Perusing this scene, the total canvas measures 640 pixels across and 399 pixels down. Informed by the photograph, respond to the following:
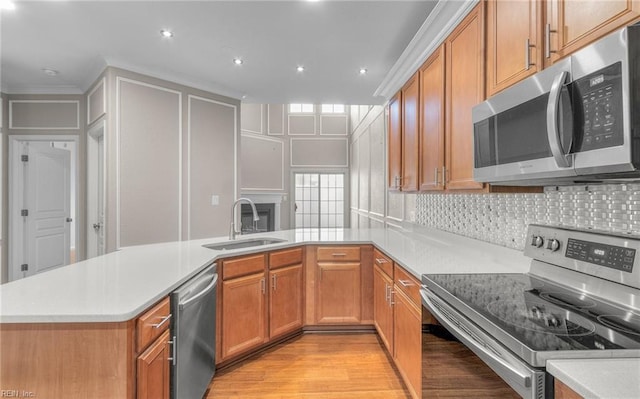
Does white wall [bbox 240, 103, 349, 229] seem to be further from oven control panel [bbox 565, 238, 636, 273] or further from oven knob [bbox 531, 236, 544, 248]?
oven control panel [bbox 565, 238, 636, 273]

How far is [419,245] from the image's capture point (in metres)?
2.51

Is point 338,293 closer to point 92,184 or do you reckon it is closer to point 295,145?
point 92,184

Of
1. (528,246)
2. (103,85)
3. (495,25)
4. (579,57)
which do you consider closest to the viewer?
(579,57)

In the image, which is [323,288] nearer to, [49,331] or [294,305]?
[294,305]

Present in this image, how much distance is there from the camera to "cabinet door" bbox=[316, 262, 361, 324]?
2.79 m

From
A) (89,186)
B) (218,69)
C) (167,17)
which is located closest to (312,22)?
(167,17)

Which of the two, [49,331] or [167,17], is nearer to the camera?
[49,331]

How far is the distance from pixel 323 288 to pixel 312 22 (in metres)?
2.21

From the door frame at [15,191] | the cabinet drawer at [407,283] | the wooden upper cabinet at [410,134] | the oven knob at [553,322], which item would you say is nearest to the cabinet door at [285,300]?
the cabinet drawer at [407,283]

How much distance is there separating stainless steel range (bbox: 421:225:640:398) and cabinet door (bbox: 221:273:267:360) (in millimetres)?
1308

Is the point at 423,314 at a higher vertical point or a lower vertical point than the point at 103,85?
lower

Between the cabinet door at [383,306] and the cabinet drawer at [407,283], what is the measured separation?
156 mm

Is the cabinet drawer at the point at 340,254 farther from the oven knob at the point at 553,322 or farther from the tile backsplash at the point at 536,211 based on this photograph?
the oven knob at the point at 553,322

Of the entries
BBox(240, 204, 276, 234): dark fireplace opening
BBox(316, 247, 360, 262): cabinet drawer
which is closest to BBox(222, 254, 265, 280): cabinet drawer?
BBox(316, 247, 360, 262): cabinet drawer
